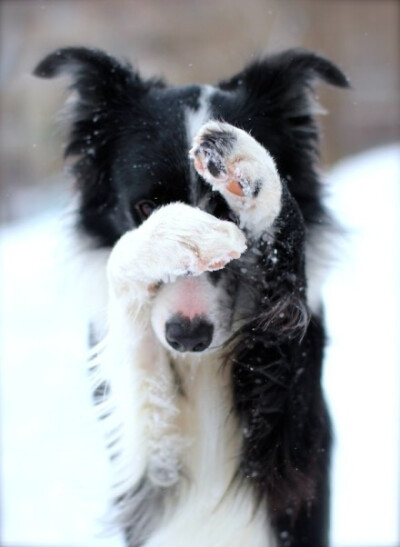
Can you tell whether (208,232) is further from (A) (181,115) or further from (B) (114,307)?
(A) (181,115)

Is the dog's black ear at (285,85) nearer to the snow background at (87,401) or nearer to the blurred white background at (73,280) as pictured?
the blurred white background at (73,280)

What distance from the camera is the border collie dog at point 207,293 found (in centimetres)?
220

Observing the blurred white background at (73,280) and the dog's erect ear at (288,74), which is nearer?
the dog's erect ear at (288,74)

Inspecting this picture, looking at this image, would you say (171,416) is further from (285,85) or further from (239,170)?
(285,85)

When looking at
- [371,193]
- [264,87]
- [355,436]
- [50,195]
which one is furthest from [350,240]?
[50,195]

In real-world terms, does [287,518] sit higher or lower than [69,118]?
lower

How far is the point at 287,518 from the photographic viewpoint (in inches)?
110

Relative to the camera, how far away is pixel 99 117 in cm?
312

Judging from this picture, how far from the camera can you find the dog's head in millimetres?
2588

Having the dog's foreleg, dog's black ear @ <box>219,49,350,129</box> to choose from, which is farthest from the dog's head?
the dog's foreleg

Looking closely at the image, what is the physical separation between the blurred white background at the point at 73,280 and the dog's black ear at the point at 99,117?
230 millimetres

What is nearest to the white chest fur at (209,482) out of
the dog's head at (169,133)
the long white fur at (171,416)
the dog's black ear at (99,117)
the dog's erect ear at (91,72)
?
the long white fur at (171,416)

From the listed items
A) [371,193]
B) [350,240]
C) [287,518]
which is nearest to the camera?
[287,518]

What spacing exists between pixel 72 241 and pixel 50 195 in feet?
32.6
